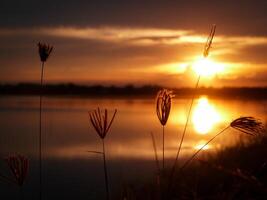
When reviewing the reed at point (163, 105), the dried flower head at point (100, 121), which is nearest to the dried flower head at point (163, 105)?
the reed at point (163, 105)

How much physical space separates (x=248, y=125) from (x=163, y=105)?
397 mm

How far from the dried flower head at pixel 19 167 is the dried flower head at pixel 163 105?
2.19 ft

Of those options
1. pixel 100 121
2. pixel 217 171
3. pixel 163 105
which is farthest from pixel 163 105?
pixel 217 171

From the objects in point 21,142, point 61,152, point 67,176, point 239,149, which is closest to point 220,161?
point 239,149

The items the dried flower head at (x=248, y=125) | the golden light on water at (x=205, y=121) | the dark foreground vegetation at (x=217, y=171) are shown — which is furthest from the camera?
the golden light on water at (x=205, y=121)

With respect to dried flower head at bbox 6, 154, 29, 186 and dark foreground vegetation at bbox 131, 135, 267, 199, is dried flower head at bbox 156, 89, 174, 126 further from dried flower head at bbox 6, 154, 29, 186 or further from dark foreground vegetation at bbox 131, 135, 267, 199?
dark foreground vegetation at bbox 131, 135, 267, 199

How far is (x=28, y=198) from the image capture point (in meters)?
9.82

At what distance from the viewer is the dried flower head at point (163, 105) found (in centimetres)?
240

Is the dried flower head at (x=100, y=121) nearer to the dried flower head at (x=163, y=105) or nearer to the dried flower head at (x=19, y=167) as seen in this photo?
the dried flower head at (x=163, y=105)

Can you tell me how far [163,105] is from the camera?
2.47 metres

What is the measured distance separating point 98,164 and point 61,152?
8.78 feet

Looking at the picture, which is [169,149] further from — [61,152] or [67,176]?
[67,176]

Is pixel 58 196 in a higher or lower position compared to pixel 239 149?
lower

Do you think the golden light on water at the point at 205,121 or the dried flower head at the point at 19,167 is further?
the golden light on water at the point at 205,121
